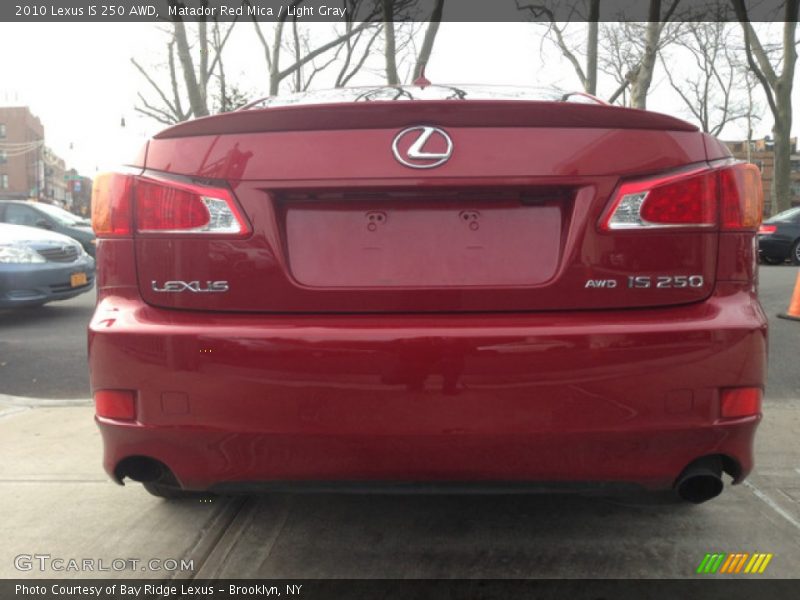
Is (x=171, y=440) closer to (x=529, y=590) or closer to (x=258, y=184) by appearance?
(x=258, y=184)

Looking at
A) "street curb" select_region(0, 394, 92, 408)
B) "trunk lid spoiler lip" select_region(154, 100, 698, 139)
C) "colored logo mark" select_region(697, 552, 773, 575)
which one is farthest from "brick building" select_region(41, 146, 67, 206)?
"colored logo mark" select_region(697, 552, 773, 575)

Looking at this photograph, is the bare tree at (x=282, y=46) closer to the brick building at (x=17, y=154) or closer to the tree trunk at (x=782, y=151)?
the tree trunk at (x=782, y=151)

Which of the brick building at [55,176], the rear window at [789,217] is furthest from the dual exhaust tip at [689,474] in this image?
the brick building at [55,176]

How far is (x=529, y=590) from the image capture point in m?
2.15

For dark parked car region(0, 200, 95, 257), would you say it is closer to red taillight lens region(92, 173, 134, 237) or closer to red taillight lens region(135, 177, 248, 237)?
red taillight lens region(92, 173, 134, 237)

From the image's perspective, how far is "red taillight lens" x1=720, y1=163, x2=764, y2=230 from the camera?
1968 millimetres

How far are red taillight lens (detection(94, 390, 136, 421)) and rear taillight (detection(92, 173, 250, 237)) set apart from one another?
0.44 m

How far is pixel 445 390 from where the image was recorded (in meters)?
1.85

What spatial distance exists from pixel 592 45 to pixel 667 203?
18.4 m

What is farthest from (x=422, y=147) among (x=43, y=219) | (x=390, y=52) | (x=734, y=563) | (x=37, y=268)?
(x=390, y=52)

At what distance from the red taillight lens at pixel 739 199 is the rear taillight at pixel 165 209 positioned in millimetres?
1297

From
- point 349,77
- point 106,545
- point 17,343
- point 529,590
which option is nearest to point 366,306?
point 529,590

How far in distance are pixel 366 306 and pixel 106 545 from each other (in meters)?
1.36

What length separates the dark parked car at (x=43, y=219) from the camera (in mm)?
12086
